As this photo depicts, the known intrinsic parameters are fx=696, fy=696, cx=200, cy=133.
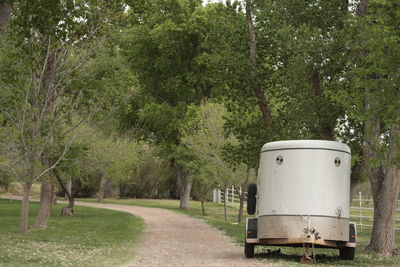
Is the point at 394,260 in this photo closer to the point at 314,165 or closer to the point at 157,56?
the point at 314,165

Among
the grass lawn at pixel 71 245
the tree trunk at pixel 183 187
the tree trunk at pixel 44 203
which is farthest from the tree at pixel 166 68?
the tree trunk at pixel 44 203

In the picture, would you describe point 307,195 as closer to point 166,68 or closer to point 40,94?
point 40,94

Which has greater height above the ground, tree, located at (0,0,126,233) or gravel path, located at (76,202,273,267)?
tree, located at (0,0,126,233)

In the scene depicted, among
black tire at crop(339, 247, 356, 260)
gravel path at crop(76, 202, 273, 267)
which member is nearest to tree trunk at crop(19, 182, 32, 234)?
gravel path at crop(76, 202, 273, 267)

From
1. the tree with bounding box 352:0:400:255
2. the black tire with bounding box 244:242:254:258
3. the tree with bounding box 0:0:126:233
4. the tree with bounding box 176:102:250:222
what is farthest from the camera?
the tree with bounding box 176:102:250:222

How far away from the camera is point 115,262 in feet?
53.8

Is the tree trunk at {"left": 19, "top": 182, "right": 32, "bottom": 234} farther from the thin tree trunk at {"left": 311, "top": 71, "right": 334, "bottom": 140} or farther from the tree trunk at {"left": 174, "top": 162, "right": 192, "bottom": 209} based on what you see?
the tree trunk at {"left": 174, "top": 162, "right": 192, "bottom": 209}

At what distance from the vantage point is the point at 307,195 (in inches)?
667

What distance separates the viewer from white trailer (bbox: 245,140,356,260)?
16.9 meters

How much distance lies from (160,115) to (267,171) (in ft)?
115

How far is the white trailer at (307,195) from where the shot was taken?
55.4 feet

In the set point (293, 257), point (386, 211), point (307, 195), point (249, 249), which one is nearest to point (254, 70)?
point (386, 211)

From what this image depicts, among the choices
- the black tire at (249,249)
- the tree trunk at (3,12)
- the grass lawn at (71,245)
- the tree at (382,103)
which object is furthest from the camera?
the black tire at (249,249)

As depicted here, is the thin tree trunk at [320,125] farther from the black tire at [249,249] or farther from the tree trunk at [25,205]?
the tree trunk at [25,205]
